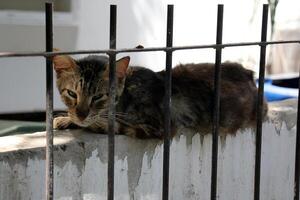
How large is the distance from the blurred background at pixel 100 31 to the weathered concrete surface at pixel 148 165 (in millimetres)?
2557

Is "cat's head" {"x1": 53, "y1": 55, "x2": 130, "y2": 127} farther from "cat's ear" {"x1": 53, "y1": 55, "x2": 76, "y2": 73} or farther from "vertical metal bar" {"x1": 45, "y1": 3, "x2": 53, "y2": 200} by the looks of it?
"vertical metal bar" {"x1": 45, "y1": 3, "x2": 53, "y2": 200}

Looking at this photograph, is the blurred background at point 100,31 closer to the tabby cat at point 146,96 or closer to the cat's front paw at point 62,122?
the tabby cat at point 146,96

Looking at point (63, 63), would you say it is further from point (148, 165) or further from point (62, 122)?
point (148, 165)

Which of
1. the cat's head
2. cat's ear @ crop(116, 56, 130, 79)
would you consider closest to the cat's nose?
the cat's head

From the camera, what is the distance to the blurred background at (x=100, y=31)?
17.5 feet

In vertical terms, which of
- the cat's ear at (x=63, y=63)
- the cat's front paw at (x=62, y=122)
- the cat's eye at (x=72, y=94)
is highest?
the cat's ear at (x=63, y=63)

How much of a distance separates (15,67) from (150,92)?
106 inches

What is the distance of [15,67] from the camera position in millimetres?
5516

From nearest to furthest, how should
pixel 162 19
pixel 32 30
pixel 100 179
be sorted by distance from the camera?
pixel 100 179 < pixel 32 30 < pixel 162 19

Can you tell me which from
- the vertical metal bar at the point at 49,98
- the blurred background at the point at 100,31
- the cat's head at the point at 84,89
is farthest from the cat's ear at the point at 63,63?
the blurred background at the point at 100,31

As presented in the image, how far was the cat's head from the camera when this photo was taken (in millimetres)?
2760

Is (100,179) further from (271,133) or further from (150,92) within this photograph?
(271,133)

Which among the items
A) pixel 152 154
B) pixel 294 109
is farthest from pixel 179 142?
pixel 294 109

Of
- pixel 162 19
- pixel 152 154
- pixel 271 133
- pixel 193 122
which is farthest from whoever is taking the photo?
pixel 162 19
